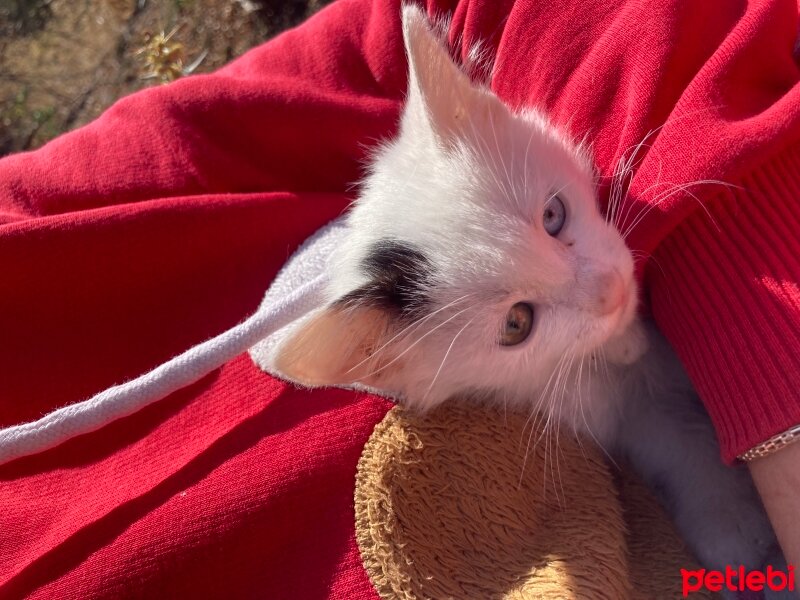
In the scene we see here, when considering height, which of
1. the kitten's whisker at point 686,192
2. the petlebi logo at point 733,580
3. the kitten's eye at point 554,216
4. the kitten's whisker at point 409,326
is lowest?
the petlebi logo at point 733,580

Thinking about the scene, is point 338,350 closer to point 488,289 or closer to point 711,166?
point 488,289

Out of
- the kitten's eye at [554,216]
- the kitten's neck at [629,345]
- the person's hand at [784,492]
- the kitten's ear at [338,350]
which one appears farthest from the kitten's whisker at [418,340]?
the person's hand at [784,492]

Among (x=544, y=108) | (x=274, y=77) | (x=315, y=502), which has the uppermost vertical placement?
(x=274, y=77)

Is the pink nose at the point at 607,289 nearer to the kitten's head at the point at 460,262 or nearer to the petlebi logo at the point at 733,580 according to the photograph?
the kitten's head at the point at 460,262

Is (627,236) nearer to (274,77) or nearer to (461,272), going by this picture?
(461,272)

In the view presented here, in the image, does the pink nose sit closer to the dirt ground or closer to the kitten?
the kitten

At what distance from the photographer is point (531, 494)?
898mm

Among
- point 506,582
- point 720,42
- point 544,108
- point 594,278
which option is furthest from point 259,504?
point 720,42

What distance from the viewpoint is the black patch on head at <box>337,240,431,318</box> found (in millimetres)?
828

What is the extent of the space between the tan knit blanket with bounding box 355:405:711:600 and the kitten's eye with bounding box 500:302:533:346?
134 millimetres

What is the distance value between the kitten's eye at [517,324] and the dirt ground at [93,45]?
1.55 metres

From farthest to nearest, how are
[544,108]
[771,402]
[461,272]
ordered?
[544,108] < [461,272] < [771,402]

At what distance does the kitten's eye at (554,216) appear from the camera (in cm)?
86

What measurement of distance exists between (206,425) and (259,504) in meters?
0.14
